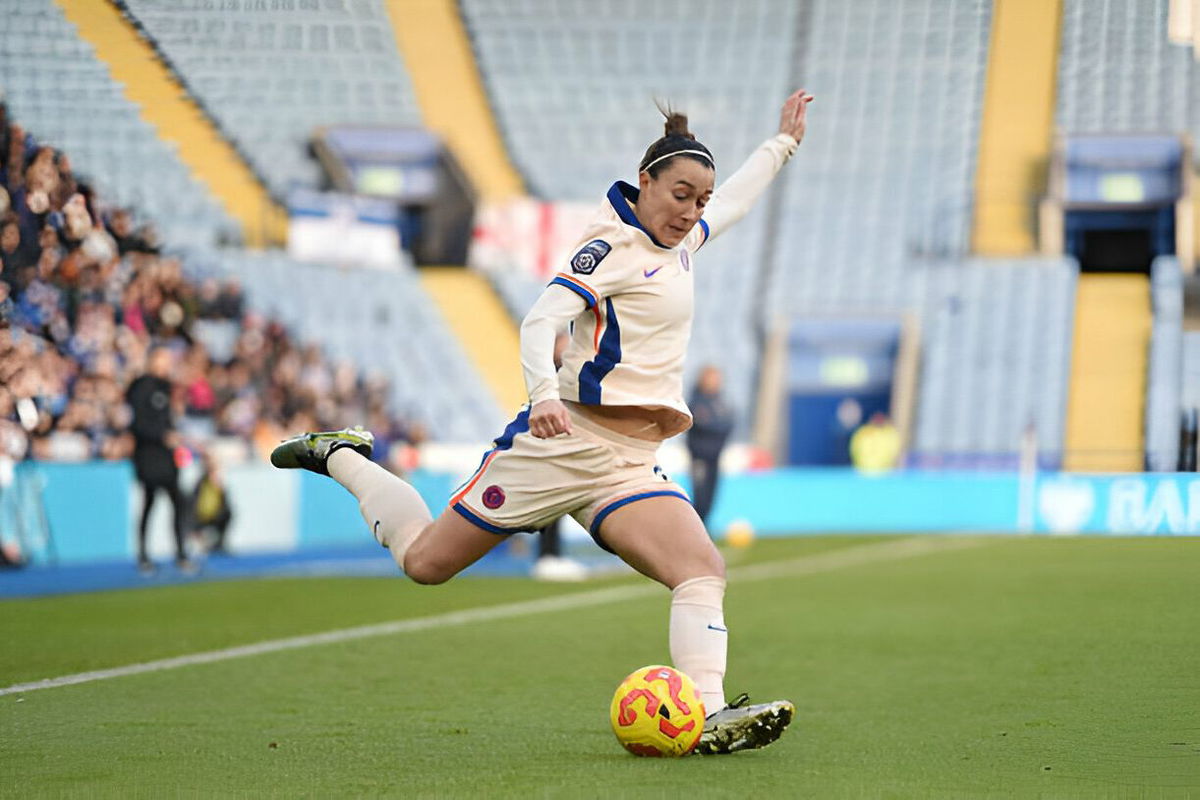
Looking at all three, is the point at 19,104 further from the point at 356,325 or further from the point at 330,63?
the point at 356,325

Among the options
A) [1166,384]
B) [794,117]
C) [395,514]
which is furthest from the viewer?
[1166,384]

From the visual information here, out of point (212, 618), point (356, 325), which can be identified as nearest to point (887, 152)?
point (356, 325)

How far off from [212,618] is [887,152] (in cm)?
1652

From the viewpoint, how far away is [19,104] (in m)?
8.23

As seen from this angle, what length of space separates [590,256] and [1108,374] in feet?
36.1

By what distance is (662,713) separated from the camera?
446 cm

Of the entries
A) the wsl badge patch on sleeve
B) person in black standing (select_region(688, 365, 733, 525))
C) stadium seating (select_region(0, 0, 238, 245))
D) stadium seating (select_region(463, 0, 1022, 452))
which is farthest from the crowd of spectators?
stadium seating (select_region(463, 0, 1022, 452))

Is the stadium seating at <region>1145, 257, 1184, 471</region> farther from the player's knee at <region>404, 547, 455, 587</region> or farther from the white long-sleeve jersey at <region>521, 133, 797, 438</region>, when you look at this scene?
the player's knee at <region>404, 547, 455, 587</region>

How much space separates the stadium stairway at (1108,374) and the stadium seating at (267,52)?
3778 millimetres

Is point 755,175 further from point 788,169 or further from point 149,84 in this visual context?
point 788,169

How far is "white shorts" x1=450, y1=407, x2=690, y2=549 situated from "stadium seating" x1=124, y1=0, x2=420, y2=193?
8.65 feet

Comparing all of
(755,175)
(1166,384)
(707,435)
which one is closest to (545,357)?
(755,175)

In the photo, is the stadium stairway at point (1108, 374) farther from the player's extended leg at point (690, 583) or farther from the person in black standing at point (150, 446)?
the person in black standing at point (150, 446)

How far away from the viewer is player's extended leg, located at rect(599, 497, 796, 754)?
180 inches
